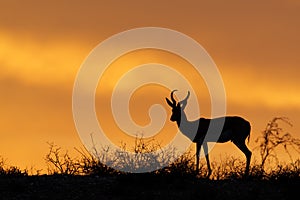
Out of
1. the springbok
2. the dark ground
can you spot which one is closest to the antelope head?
the springbok

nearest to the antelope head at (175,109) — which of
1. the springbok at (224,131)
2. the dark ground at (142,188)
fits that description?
the springbok at (224,131)

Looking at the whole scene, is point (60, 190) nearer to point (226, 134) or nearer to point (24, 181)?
point (24, 181)

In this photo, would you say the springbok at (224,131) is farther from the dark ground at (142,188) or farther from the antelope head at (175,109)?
the dark ground at (142,188)

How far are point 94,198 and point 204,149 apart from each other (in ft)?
40.2

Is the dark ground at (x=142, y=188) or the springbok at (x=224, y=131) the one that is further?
the springbok at (x=224, y=131)

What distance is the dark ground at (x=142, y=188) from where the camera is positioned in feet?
61.1

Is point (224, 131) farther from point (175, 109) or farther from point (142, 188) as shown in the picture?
point (142, 188)

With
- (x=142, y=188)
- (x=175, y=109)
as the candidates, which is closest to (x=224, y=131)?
(x=175, y=109)

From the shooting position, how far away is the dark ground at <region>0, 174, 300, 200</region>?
18625 millimetres

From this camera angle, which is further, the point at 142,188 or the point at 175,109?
the point at 175,109

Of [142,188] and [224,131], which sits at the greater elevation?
[224,131]

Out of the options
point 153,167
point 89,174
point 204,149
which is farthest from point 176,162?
point 204,149

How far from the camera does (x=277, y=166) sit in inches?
822

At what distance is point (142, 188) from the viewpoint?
1911 centimetres
